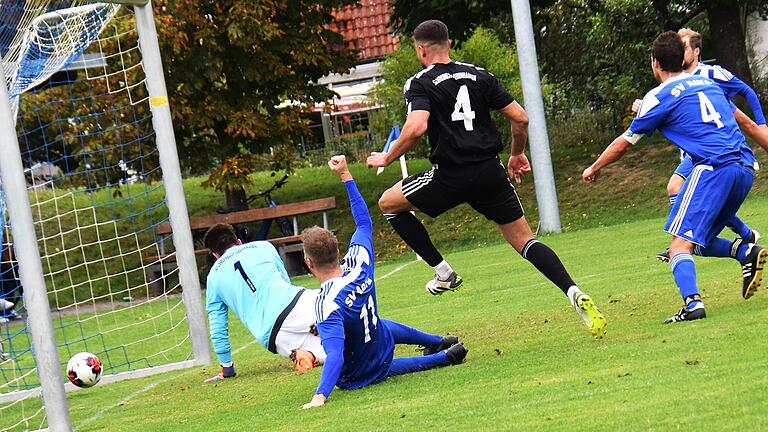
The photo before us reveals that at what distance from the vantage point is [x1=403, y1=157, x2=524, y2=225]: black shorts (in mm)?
8492

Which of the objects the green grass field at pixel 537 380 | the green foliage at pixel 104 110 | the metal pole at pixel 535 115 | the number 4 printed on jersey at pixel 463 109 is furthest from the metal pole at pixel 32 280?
the green foliage at pixel 104 110

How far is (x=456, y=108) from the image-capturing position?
8.41 m

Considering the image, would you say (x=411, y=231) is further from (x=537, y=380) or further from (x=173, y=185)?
(x=173, y=185)

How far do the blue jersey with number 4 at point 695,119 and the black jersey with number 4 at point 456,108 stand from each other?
98 centimetres

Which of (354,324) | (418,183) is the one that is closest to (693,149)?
(418,183)

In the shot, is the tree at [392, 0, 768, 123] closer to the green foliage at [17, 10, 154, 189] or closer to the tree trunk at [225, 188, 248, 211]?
the tree trunk at [225, 188, 248, 211]

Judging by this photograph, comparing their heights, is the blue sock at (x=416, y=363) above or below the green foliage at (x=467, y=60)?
below

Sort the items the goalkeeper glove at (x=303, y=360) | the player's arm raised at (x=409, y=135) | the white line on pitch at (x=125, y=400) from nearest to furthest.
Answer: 1. the player's arm raised at (x=409, y=135)
2. the white line on pitch at (x=125, y=400)
3. the goalkeeper glove at (x=303, y=360)

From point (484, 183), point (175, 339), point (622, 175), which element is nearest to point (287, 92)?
point (622, 175)

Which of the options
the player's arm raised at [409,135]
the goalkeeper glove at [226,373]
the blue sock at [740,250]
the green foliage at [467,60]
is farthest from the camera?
the green foliage at [467,60]

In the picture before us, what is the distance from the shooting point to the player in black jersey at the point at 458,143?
838 centimetres

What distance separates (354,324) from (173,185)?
4.39 meters

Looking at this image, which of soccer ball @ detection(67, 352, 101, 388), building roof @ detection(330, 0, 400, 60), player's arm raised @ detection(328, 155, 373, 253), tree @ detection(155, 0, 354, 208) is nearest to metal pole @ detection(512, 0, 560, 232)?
tree @ detection(155, 0, 354, 208)

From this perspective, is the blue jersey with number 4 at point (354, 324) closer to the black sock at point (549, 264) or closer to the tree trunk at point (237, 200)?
the black sock at point (549, 264)
